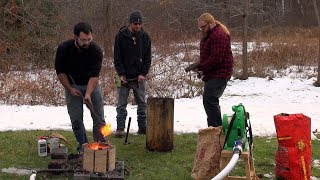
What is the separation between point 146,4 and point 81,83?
57.8 feet

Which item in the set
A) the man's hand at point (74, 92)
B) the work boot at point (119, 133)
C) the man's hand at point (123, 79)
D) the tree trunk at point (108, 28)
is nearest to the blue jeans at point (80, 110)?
the man's hand at point (74, 92)

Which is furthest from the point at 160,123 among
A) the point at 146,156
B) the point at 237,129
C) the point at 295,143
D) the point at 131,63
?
the point at 295,143

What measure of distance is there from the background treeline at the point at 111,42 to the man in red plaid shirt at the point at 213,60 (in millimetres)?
4803

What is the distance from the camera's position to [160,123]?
5609 millimetres

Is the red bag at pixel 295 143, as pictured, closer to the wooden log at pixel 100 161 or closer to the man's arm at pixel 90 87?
the wooden log at pixel 100 161

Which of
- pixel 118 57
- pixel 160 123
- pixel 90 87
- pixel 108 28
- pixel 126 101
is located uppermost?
pixel 108 28

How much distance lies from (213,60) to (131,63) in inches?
54.5

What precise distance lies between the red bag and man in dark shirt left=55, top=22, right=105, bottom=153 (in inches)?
85.0

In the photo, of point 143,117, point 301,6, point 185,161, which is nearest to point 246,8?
point 143,117

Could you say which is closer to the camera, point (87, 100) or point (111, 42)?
point (87, 100)

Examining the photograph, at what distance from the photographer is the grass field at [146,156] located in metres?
4.89

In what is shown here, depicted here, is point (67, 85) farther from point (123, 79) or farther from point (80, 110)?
point (123, 79)

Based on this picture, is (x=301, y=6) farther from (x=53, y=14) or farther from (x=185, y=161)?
(x=185, y=161)

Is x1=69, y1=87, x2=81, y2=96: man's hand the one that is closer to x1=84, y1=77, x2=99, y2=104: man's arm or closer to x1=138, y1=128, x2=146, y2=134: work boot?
x1=84, y1=77, x2=99, y2=104: man's arm
